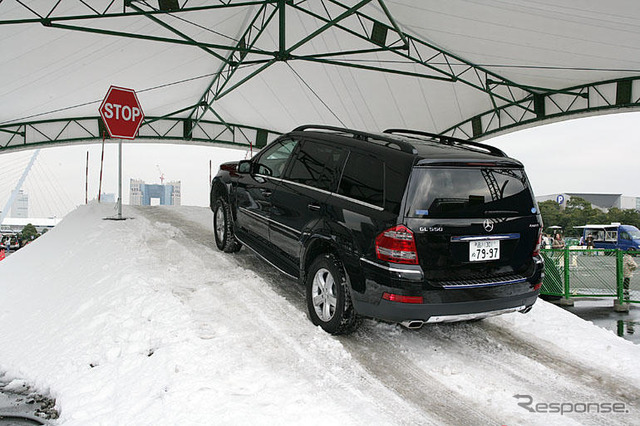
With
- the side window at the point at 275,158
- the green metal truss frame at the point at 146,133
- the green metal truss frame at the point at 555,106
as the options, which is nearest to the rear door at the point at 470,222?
the side window at the point at 275,158

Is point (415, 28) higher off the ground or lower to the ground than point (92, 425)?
higher

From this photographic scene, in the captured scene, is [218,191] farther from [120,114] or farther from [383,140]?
[120,114]

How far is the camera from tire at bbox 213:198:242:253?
6.30 meters

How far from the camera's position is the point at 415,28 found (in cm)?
1195

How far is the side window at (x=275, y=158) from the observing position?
494 centimetres

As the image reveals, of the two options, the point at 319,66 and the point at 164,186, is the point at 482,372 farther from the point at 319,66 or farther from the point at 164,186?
the point at 164,186

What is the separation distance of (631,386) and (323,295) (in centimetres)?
261

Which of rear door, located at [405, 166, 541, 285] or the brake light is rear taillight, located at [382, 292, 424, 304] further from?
rear door, located at [405, 166, 541, 285]

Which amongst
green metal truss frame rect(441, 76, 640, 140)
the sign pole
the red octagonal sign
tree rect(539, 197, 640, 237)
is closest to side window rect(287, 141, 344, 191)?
the sign pole

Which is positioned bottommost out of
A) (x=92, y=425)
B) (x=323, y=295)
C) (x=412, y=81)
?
Answer: (x=92, y=425)

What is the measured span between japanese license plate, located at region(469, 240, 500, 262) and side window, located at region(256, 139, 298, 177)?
2325 mm

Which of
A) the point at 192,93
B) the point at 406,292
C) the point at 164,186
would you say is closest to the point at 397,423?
the point at 406,292

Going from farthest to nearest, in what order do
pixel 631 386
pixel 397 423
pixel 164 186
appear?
1. pixel 164 186
2. pixel 631 386
3. pixel 397 423

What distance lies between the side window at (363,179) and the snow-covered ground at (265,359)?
4.14ft
